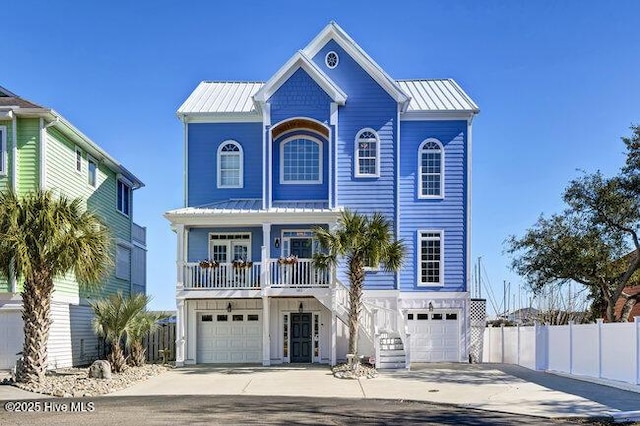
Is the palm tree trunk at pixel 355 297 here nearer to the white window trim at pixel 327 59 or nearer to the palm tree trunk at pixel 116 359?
the palm tree trunk at pixel 116 359

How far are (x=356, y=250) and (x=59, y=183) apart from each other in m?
10.5

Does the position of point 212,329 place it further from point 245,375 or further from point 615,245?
point 615,245

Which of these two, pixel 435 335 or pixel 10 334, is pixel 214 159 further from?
pixel 435 335

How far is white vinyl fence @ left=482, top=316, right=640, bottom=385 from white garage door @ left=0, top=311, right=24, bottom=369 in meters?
17.1

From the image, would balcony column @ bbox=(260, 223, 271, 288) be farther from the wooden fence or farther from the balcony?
the wooden fence

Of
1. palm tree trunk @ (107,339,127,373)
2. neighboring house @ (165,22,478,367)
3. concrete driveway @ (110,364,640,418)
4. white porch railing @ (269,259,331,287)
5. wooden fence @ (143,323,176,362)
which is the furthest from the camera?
wooden fence @ (143,323,176,362)

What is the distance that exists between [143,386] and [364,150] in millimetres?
12554

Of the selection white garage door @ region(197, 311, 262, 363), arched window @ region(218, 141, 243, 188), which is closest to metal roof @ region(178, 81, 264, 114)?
arched window @ region(218, 141, 243, 188)

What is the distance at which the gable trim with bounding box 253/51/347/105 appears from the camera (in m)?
27.1

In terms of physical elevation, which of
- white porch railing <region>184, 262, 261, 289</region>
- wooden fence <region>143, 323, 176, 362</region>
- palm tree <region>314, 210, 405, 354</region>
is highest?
palm tree <region>314, 210, 405, 354</region>

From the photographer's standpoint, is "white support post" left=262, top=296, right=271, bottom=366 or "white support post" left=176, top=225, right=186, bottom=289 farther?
"white support post" left=176, top=225, right=186, bottom=289

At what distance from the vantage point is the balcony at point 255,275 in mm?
25594

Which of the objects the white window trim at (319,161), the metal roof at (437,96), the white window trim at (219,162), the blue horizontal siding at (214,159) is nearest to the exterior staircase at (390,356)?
the white window trim at (319,161)

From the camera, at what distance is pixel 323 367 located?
82.2 feet
